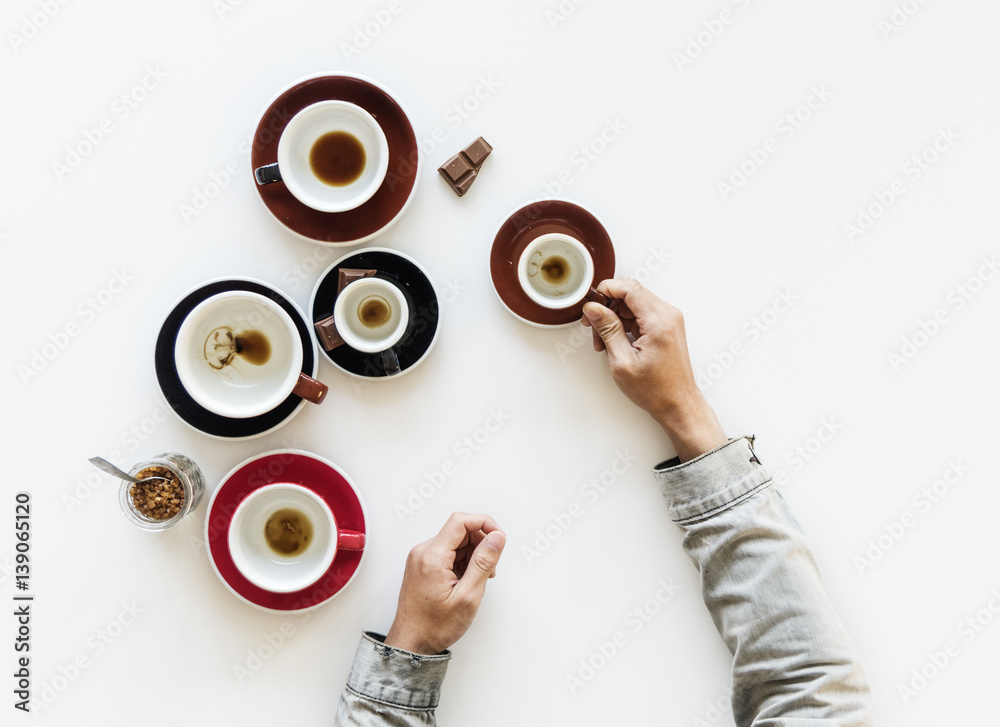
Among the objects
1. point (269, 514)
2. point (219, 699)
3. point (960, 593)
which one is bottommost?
point (219, 699)

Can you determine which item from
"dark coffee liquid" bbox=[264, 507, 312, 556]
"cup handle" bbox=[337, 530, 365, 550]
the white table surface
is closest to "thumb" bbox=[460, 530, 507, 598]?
the white table surface

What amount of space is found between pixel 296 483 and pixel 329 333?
400 millimetres

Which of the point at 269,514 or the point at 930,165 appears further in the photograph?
the point at 930,165

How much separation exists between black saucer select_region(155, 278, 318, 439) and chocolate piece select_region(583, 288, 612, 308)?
733 mm

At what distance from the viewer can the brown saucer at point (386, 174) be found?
155cm

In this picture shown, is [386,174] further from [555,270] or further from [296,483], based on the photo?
[296,483]

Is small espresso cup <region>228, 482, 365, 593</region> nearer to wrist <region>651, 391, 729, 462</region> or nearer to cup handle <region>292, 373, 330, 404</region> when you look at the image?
cup handle <region>292, 373, 330, 404</region>

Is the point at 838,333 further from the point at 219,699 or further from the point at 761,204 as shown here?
the point at 219,699

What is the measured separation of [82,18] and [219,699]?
1858 mm

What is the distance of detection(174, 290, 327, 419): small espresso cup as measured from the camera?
150 centimetres

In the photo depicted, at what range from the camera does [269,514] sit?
5.29ft

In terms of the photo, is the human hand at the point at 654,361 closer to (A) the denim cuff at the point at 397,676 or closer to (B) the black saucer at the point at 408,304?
(B) the black saucer at the point at 408,304

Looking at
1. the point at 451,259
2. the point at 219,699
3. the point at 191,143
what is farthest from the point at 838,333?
the point at 219,699

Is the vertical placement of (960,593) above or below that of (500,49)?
below
